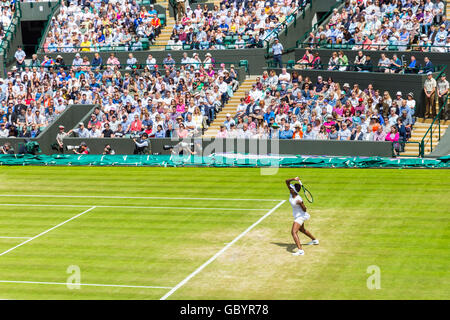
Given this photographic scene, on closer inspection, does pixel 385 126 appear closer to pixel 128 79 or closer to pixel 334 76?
pixel 334 76

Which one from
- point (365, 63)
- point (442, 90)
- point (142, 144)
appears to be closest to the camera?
point (442, 90)

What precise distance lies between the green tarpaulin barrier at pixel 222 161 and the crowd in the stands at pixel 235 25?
34.9 ft

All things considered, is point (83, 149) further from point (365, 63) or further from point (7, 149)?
point (365, 63)

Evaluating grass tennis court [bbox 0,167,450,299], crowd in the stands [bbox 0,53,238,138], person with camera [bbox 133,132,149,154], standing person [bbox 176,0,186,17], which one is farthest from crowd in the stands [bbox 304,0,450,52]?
person with camera [bbox 133,132,149,154]

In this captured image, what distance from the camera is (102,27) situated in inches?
1828

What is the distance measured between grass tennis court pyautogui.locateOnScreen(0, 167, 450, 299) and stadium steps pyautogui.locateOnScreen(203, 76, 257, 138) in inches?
182

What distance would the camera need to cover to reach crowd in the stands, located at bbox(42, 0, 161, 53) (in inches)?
1791

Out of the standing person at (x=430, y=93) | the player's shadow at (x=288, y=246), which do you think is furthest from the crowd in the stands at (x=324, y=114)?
the player's shadow at (x=288, y=246)

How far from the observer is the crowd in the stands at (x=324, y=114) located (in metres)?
32.4

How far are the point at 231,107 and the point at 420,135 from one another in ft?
30.7

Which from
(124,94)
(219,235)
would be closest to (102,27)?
(124,94)

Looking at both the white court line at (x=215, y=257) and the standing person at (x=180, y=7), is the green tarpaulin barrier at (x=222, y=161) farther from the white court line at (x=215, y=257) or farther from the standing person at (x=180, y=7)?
the standing person at (x=180, y=7)

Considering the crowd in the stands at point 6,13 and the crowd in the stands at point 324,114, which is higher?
the crowd in the stands at point 6,13
